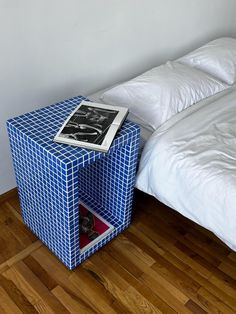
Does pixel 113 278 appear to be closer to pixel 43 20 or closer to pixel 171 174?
pixel 171 174

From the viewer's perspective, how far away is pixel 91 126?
1395 mm

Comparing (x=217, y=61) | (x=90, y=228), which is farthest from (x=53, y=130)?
(x=217, y=61)

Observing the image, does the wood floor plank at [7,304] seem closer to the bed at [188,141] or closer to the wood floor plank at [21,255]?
the wood floor plank at [21,255]

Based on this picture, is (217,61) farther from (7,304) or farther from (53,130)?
(7,304)

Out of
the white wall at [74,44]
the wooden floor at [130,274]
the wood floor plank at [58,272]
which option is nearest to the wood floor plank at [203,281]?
the wooden floor at [130,274]

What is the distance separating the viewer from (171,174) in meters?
1.49

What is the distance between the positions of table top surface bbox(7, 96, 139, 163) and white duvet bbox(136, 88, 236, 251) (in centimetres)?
20

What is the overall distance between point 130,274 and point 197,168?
0.57 m

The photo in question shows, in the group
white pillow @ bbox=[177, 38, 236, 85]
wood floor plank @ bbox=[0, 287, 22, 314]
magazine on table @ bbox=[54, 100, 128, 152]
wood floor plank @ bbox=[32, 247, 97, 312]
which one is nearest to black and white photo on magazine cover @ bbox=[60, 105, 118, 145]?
magazine on table @ bbox=[54, 100, 128, 152]

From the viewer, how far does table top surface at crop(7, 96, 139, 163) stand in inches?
50.0

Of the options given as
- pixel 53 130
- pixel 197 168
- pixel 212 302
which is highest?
pixel 53 130

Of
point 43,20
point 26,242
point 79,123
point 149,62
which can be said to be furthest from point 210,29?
point 26,242

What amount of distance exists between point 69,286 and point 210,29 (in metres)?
2.15

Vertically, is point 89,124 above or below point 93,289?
above
